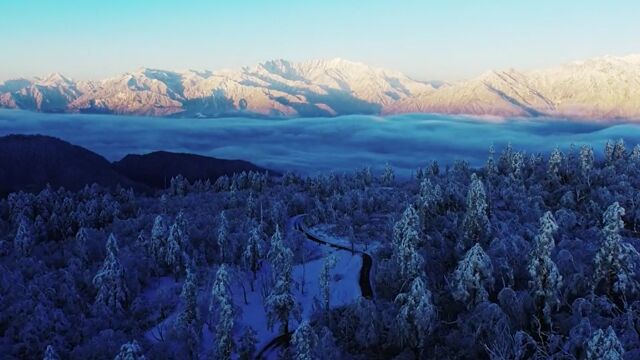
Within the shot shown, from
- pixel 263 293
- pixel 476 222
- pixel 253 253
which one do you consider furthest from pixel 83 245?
pixel 476 222

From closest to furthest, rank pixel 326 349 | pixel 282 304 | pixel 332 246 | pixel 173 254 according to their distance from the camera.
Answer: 1. pixel 326 349
2. pixel 282 304
3. pixel 173 254
4. pixel 332 246

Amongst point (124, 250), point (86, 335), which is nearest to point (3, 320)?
point (86, 335)

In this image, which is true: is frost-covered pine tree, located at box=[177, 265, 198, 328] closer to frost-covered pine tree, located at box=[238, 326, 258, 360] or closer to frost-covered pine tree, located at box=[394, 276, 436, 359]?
frost-covered pine tree, located at box=[238, 326, 258, 360]

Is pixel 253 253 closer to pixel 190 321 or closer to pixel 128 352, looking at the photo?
pixel 190 321

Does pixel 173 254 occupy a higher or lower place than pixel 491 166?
lower

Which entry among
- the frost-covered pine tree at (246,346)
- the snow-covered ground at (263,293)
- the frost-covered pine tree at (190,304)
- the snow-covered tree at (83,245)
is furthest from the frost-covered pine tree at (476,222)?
the snow-covered tree at (83,245)

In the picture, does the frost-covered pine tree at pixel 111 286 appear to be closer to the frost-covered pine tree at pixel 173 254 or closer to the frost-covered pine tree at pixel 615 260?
the frost-covered pine tree at pixel 173 254
